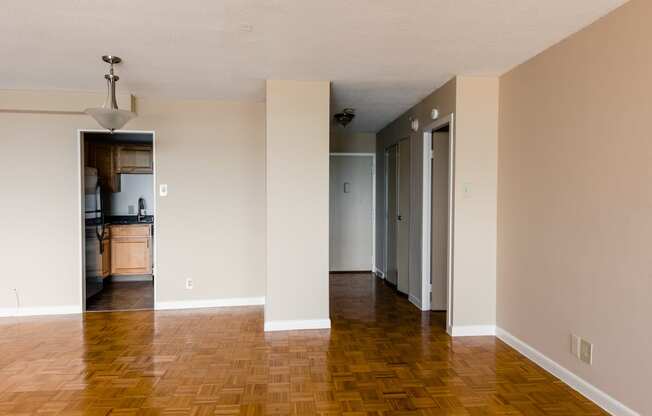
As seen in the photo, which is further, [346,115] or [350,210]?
[350,210]

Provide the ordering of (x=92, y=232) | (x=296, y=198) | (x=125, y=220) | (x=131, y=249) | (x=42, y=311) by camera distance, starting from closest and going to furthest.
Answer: (x=296, y=198)
(x=42, y=311)
(x=92, y=232)
(x=131, y=249)
(x=125, y=220)

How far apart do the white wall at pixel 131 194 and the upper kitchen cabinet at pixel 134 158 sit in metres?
0.48

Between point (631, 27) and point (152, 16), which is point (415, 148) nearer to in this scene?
point (631, 27)

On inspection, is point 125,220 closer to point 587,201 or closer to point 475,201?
point 475,201

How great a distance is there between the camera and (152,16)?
2285 millimetres

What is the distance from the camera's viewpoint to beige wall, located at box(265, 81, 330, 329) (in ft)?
11.5

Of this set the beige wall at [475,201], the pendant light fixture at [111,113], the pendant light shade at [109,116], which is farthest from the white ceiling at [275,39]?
the pendant light shade at [109,116]

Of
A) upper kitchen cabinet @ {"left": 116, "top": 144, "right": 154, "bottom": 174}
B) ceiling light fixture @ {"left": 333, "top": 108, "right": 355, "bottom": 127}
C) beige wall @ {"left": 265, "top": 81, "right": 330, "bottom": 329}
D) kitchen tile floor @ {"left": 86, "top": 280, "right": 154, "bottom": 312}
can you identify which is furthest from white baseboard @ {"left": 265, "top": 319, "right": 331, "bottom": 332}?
upper kitchen cabinet @ {"left": 116, "top": 144, "right": 154, "bottom": 174}

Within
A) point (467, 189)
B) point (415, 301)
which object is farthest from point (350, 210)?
point (467, 189)

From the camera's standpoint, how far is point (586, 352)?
238cm

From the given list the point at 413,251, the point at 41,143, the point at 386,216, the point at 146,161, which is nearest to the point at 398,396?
the point at 413,251

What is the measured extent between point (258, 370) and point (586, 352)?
82.9 inches

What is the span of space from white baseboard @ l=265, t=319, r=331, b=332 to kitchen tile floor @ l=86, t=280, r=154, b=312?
5.41 feet

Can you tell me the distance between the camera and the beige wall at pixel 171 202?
158 inches
